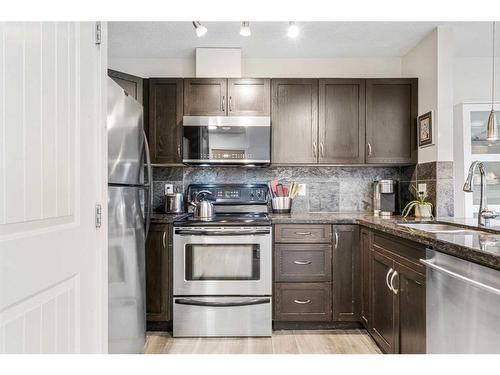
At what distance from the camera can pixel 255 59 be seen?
334 cm

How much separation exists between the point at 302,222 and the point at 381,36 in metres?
1.71

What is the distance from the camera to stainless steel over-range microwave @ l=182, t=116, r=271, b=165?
2949 mm

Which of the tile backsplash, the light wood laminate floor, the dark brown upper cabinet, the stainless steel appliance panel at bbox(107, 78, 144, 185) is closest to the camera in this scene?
the stainless steel appliance panel at bbox(107, 78, 144, 185)

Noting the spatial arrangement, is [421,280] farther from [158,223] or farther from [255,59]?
[255,59]

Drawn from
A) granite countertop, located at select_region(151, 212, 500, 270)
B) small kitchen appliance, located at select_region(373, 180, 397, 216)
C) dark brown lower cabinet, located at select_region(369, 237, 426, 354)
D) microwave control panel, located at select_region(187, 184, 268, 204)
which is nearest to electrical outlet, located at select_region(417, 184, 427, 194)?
small kitchen appliance, located at select_region(373, 180, 397, 216)

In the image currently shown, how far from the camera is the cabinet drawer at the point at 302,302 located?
2.75 m

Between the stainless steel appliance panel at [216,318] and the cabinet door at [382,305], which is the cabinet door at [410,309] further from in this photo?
the stainless steel appliance panel at [216,318]

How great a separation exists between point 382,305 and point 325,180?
1.40m

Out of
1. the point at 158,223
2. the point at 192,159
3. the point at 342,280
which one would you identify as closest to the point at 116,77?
the point at 192,159

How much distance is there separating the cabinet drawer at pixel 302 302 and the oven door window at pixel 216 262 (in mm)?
306

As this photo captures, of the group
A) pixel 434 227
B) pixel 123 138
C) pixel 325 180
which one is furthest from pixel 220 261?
pixel 434 227

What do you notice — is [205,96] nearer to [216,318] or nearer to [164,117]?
[164,117]

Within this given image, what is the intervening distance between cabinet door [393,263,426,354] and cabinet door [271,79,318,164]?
1.37 m

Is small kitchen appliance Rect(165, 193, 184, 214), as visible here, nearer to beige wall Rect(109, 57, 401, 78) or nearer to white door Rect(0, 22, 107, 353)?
beige wall Rect(109, 57, 401, 78)
